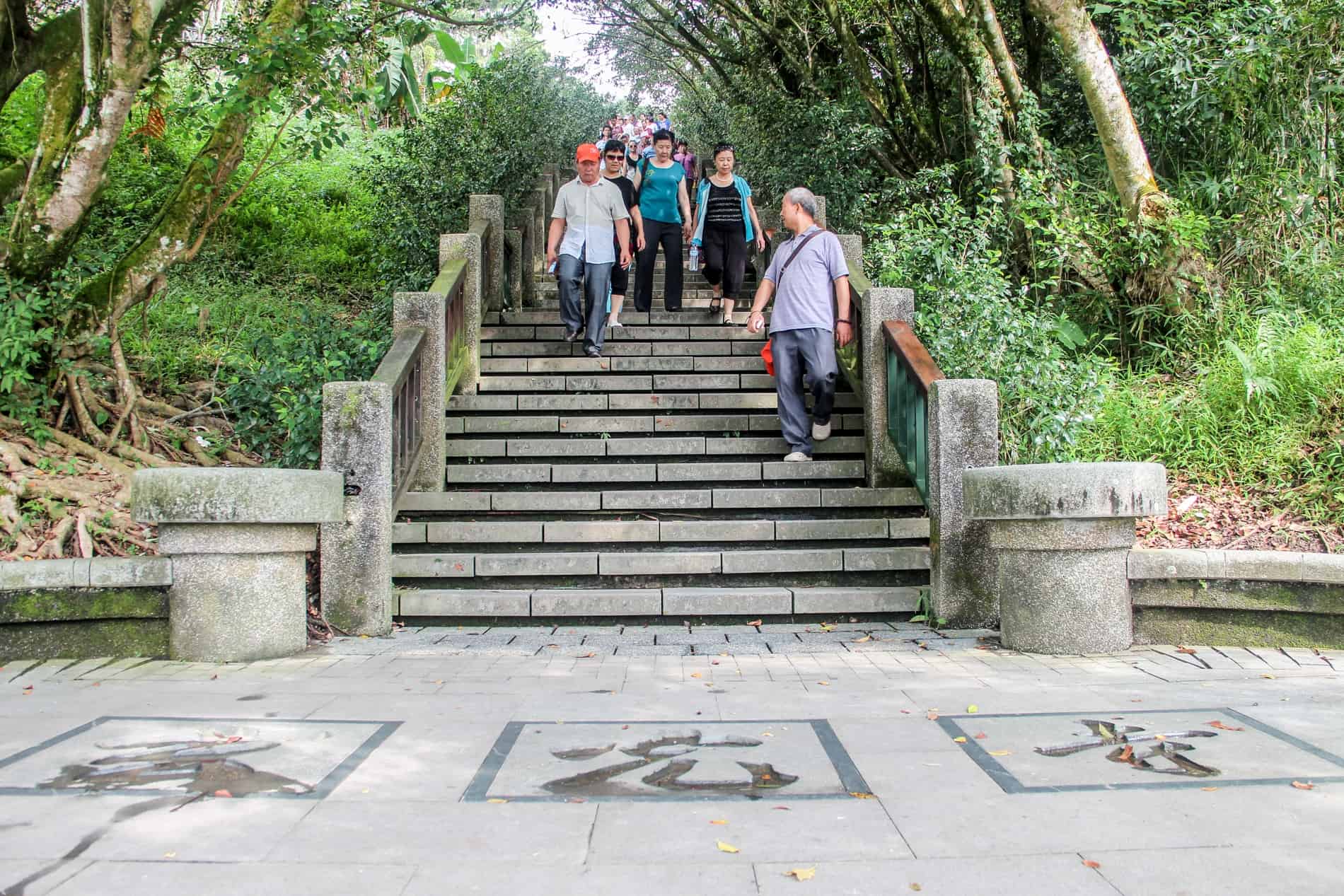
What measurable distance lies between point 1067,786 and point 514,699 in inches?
85.9

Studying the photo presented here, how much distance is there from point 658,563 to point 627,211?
3.87 meters

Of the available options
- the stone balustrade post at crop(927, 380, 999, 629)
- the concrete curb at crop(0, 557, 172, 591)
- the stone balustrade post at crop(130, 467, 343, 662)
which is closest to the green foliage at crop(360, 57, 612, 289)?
the stone balustrade post at crop(130, 467, 343, 662)

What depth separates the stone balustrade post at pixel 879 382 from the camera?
7.15m

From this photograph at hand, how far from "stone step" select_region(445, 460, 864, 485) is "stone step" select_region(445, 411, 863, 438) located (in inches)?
22.6

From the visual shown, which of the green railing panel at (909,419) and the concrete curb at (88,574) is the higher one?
the green railing panel at (909,419)

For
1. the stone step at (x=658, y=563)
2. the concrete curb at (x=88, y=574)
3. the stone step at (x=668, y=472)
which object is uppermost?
the stone step at (x=668, y=472)

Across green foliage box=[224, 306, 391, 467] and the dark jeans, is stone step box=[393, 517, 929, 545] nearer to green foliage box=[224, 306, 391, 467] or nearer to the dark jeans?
green foliage box=[224, 306, 391, 467]

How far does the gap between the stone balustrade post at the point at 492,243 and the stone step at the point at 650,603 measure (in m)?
4.05

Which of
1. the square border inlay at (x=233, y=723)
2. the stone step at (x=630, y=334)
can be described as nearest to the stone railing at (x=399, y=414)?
the stone step at (x=630, y=334)

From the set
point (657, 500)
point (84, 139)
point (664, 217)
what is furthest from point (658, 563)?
point (84, 139)

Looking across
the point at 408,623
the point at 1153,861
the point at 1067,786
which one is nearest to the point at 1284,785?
the point at 1067,786

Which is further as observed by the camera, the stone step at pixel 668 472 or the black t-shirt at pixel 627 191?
the black t-shirt at pixel 627 191

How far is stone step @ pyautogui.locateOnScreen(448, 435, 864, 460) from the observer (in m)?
7.50

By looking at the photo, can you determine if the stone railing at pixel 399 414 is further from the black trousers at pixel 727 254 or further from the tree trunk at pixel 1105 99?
the tree trunk at pixel 1105 99
